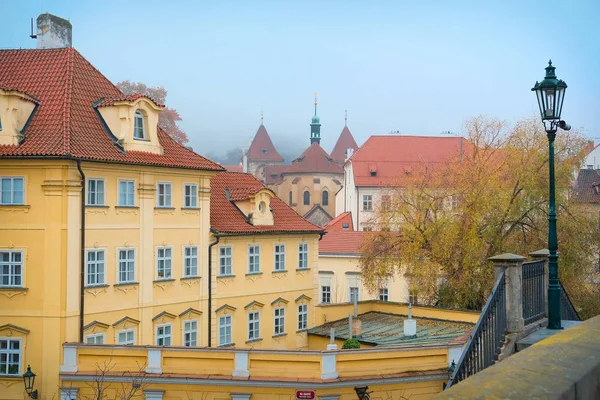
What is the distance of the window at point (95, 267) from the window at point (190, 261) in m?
4.36

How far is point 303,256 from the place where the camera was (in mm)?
37250

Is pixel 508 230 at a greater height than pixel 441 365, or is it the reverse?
pixel 508 230

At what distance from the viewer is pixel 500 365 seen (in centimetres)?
476

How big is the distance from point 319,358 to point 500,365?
55.4 ft

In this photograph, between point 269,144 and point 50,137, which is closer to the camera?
point 50,137

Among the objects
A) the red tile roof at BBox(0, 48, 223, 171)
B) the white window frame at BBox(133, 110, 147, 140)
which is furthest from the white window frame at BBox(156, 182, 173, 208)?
the white window frame at BBox(133, 110, 147, 140)

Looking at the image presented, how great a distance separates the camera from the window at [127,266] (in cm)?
2775

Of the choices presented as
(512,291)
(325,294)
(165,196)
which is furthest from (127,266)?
(325,294)

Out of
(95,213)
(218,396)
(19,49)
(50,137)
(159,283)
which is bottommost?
(218,396)

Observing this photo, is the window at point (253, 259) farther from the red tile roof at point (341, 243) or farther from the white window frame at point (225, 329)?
the red tile roof at point (341, 243)

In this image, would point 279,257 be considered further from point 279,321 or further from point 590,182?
point 590,182

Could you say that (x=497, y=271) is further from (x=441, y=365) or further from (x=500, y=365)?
(x=441, y=365)

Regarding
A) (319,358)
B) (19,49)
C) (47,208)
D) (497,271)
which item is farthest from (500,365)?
(19,49)

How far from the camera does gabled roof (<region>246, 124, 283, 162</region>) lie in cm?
14725
